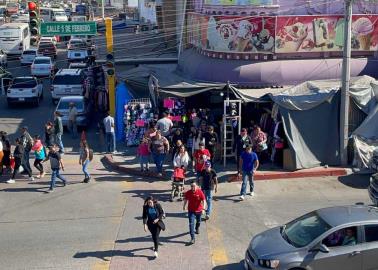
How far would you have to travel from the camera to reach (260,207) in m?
16.2

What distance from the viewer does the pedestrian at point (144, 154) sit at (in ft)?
62.2

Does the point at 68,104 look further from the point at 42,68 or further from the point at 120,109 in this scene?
the point at 42,68

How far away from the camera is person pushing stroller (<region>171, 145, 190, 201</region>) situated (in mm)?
16734

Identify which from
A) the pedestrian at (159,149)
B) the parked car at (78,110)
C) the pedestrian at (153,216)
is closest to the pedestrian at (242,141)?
the pedestrian at (159,149)

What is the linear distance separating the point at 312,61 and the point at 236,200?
7349mm

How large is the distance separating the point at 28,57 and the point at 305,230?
3838 centimetres

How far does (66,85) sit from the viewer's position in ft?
100

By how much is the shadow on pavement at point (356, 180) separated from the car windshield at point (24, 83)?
58.9 feet

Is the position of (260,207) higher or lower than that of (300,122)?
lower

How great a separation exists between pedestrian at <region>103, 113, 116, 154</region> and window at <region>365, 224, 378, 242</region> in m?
11.7

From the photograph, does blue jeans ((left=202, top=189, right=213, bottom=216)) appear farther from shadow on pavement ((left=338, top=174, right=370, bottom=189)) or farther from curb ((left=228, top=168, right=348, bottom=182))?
shadow on pavement ((left=338, top=174, right=370, bottom=189))

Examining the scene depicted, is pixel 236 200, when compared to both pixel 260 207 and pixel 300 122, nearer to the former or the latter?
pixel 260 207

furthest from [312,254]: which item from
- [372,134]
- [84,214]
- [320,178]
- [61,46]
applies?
[61,46]

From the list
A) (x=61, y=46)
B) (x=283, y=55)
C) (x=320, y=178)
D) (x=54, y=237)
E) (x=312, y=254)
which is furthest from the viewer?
(x=61, y=46)
